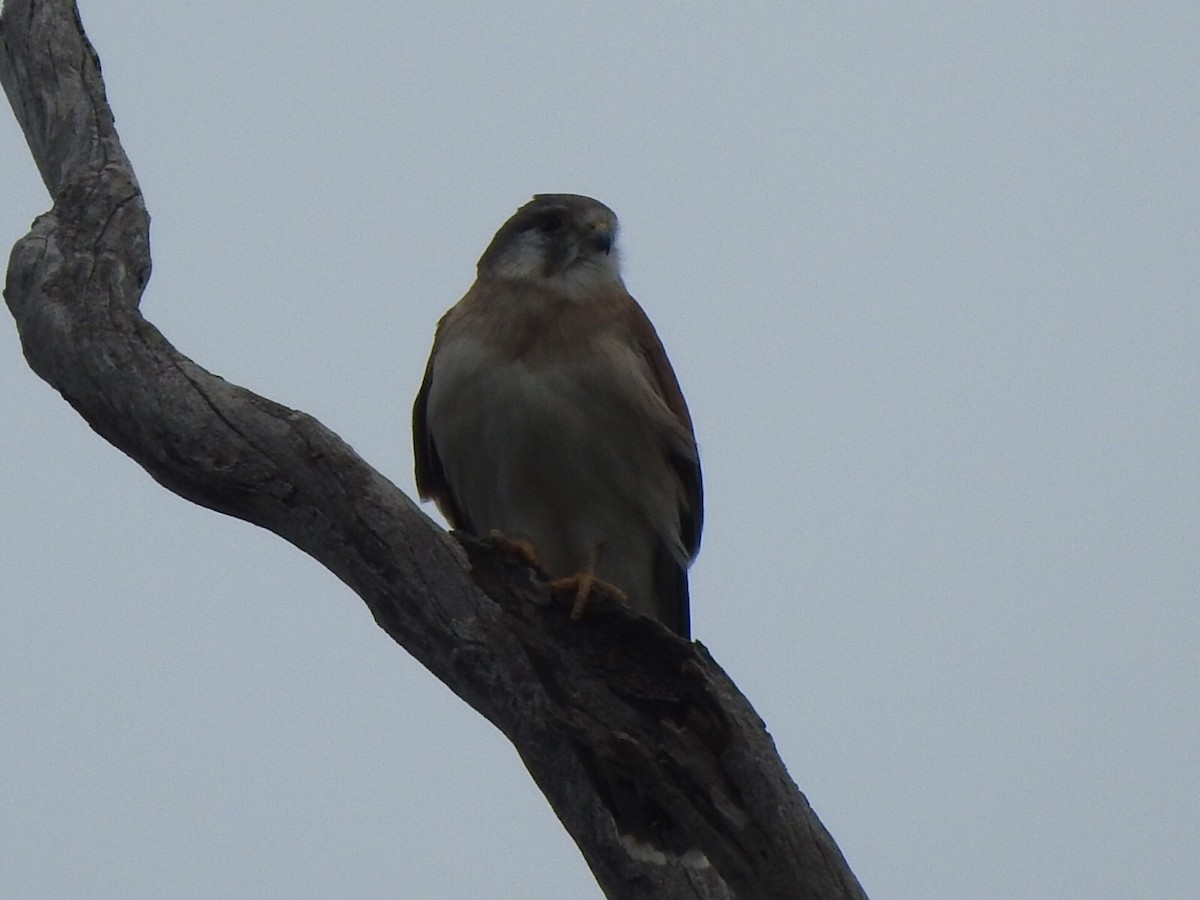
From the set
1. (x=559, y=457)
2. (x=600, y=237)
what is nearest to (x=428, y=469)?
(x=559, y=457)

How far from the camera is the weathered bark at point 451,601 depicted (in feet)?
10.1

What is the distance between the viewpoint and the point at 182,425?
3191 mm

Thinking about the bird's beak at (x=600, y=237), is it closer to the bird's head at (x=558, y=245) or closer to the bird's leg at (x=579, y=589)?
the bird's head at (x=558, y=245)

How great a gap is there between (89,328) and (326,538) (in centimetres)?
68

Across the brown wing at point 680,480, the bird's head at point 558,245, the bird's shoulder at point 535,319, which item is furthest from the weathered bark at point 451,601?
the bird's head at point 558,245

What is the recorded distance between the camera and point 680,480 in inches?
172

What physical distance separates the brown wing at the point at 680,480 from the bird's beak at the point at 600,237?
21 cm

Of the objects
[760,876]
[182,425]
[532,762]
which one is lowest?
[760,876]

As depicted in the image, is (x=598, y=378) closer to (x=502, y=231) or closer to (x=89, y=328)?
(x=502, y=231)

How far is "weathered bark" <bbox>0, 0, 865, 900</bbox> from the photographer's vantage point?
3.09 m

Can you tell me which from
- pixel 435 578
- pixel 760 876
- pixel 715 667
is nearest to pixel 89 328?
pixel 435 578

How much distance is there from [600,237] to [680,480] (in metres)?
0.78

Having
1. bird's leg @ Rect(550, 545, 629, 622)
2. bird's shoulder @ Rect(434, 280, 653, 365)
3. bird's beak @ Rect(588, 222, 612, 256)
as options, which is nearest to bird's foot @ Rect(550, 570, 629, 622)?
bird's leg @ Rect(550, 545, 629, 622)

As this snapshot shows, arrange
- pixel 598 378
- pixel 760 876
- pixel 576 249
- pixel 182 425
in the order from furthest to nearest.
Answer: pixel 576 249
pixel 598 378
pixel 182 425
pixel 760 876
